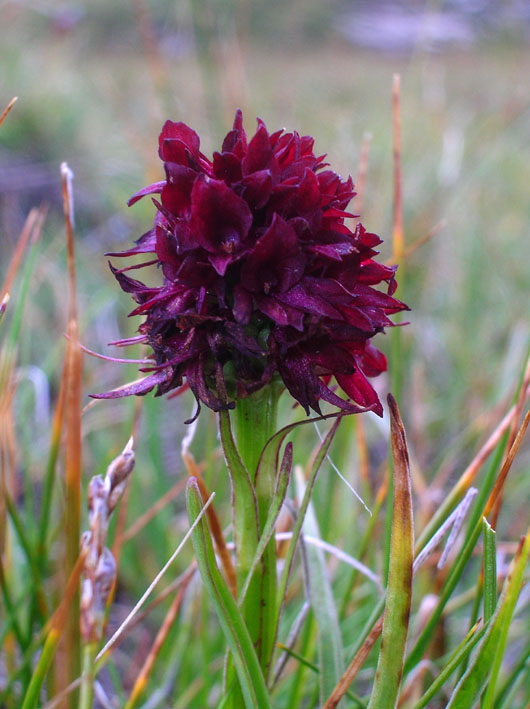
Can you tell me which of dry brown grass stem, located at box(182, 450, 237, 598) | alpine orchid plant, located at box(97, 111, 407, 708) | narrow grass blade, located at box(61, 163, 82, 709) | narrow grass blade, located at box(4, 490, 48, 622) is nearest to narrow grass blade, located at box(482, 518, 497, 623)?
alpine orchid plant, located at box(97, 111, 407, 708)

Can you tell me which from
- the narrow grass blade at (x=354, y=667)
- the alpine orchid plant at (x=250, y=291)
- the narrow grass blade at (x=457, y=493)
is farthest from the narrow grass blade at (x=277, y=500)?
the narrow grass blade at (x=457, y=493)

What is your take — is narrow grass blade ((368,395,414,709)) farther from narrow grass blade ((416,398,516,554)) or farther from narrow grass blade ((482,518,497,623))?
narrow grass blade ((416,398,516,554))

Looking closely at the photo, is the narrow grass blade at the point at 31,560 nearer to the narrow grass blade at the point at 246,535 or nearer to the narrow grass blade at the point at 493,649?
the narrow grass blade at the point at 246,535

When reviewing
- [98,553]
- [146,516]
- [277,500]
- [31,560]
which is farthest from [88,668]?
[146,516]

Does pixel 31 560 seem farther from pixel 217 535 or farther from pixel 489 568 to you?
pixel 489 568

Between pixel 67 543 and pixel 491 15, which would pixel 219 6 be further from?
pixel 67 543

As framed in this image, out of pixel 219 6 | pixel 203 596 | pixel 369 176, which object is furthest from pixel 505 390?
pixel 219 6
